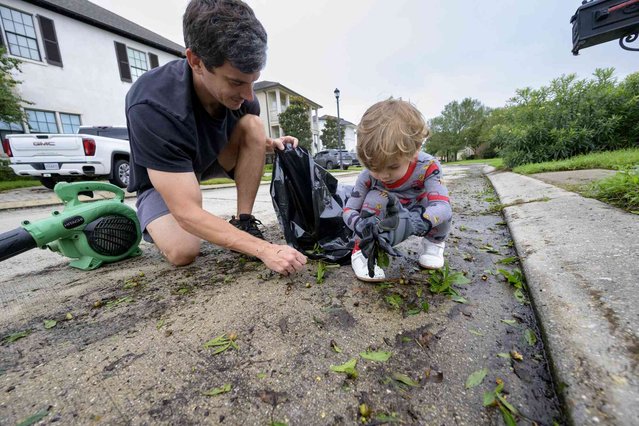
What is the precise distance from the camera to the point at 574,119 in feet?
20.1

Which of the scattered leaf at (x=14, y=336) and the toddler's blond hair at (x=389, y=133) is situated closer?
the scattered leaf at (x=14, y=336)

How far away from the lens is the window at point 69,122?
944cm

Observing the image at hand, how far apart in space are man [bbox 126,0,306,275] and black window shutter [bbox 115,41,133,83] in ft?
40.3

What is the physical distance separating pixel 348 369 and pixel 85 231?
1.61 meters

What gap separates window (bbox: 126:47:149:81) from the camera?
11435 millimetres

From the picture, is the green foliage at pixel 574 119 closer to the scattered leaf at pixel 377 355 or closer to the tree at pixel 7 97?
the scattered leaf at pixel 377 355

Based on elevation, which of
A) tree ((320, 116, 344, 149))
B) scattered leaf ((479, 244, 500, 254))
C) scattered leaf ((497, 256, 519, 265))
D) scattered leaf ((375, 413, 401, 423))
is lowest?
scattered leaf ((375, 413, 401, 423))

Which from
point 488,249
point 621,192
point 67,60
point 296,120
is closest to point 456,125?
point 296,120

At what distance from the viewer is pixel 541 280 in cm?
108

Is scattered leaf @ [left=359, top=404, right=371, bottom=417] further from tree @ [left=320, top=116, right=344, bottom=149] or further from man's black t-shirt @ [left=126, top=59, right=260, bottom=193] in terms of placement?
tree @ [left=320, top=116, right=344, bottom=149]

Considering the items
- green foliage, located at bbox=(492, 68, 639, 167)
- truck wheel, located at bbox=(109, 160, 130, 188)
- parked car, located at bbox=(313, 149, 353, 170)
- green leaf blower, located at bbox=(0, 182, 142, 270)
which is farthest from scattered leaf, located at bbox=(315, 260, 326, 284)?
parked car, located at bbox=(313, 149, 353, 170)

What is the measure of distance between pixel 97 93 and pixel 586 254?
1357 cm

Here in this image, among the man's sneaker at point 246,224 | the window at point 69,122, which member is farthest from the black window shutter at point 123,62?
the man's sneaker at point 246,224

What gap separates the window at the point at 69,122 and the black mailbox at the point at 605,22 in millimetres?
12862
